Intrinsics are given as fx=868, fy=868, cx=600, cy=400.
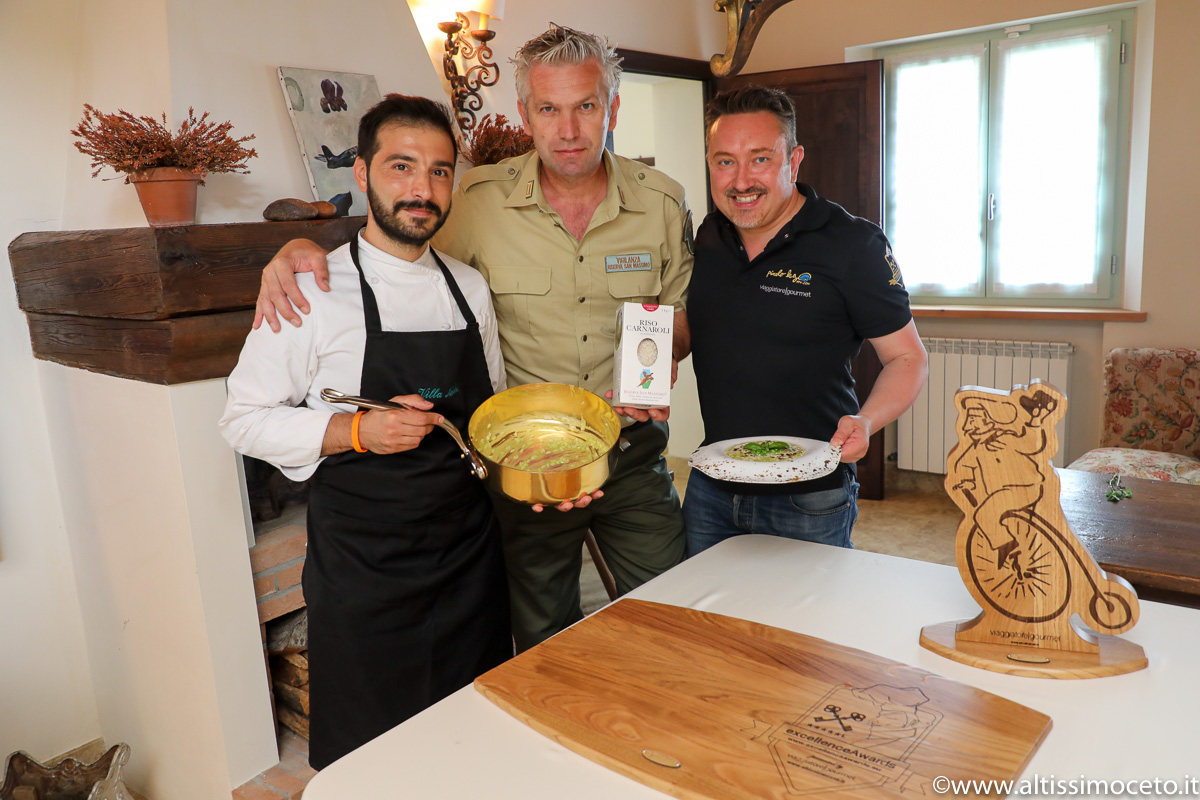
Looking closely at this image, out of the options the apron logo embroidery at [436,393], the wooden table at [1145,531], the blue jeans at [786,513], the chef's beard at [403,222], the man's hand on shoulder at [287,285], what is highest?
the chef's beard at [403,222]

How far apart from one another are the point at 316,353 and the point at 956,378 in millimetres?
3953

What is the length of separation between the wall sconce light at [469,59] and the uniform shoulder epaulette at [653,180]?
Result: 1.31 metres

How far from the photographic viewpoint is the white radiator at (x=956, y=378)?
176 inches

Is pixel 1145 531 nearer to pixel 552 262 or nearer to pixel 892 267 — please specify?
pixel 892 267

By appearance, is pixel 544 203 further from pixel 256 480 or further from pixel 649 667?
pixel 649 667

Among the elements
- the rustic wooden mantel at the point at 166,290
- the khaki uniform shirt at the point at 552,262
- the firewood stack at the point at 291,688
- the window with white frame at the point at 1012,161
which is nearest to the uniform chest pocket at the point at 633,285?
the khaki uniform shirt at the point at 552,262

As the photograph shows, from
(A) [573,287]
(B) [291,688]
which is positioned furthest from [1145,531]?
(B) [291,688]

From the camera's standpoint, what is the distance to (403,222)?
69.9 inches

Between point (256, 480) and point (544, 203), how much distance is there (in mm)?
1094

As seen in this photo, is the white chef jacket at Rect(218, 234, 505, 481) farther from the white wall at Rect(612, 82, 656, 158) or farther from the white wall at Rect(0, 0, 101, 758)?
the white wall at Rect(612, 82, 656, 158)

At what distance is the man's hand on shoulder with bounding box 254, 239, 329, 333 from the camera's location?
171 cm

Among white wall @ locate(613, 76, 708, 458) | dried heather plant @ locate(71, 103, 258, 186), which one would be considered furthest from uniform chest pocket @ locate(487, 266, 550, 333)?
white wall @ locate(613, 76, 708, 458)

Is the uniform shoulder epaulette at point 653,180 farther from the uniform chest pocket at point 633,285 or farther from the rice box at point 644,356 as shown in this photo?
the rice box at point 644,356

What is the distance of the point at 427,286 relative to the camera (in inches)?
74.5
